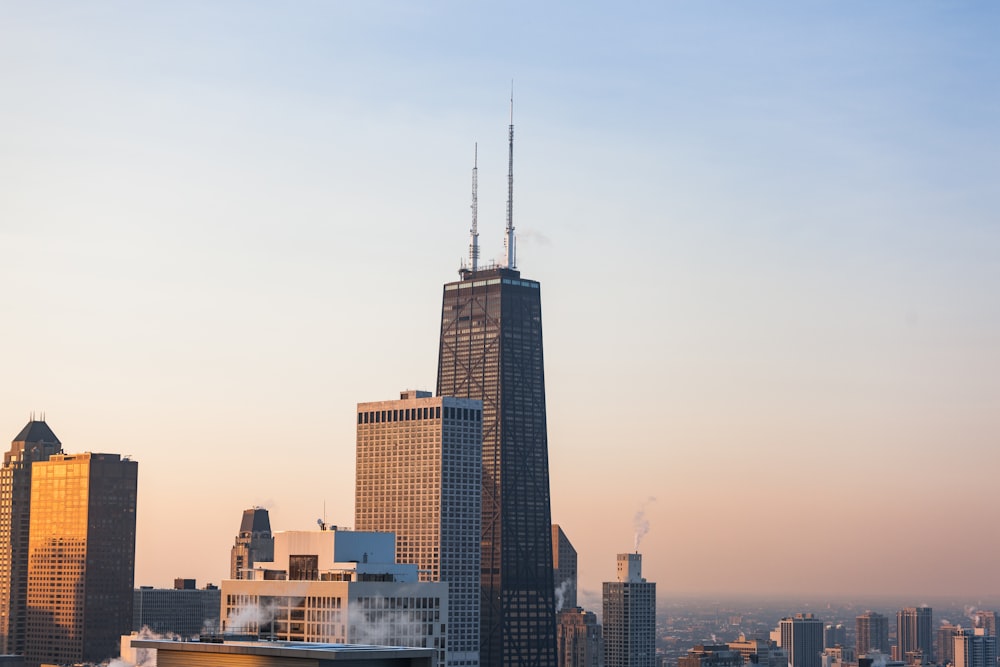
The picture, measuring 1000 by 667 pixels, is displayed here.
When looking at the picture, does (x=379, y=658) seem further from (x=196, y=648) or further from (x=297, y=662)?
(x=196, y=648)

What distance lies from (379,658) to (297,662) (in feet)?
27.1

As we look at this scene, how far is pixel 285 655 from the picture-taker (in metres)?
176

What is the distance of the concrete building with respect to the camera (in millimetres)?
172375

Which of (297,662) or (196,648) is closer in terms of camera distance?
(297,662)

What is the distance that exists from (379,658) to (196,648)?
25.2 meters

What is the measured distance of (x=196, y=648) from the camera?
190m

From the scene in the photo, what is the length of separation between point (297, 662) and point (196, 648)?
20.3m

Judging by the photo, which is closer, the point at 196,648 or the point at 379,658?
the point at 379,658

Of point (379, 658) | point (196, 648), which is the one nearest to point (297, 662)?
point (379, 658)

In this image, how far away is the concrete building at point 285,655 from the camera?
172 meters

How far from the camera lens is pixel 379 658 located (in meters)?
176

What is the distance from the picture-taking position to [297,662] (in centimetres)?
17400
